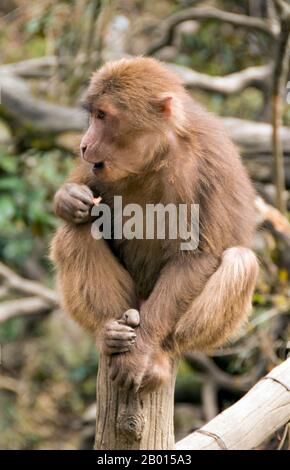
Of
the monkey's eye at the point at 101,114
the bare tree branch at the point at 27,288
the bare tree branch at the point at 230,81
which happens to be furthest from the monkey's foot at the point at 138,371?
the bare tree branch at the point at 230,81

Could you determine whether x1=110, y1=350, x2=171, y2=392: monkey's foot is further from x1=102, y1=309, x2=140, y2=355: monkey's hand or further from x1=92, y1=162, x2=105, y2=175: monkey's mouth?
x1=92, y1=162, x2=105, y2=175: monkey's mouth

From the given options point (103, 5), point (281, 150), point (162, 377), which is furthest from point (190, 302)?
point (103, 5)

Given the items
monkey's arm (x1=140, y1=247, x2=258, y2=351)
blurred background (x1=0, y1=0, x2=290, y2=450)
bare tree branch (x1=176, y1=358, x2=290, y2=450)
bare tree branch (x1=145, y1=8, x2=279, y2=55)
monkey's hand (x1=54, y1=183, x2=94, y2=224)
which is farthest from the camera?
bare tree branch (x1=145, y1=8, x2=279, y2=55)

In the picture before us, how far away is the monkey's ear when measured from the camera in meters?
3.81

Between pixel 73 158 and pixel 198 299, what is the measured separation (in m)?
4.40

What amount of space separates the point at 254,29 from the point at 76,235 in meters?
5.01

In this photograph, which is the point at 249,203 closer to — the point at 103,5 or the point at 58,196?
the point at 58,196

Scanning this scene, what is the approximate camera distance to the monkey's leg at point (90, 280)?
12.9ft

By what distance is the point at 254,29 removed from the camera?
324 inches

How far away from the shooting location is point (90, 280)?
398cm

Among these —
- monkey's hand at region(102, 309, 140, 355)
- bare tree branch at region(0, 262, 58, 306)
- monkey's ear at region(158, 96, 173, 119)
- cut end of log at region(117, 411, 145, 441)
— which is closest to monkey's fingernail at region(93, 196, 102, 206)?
monkey's ear at region(158, 96, 173, 119)

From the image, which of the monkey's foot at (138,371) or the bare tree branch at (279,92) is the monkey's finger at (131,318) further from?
the bare tree branch at (279,92)

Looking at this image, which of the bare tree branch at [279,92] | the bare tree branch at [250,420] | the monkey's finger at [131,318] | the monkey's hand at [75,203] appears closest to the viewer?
the bare tree branch at [250,420]

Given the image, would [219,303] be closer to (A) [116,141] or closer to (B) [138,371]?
(B) [138,371]
